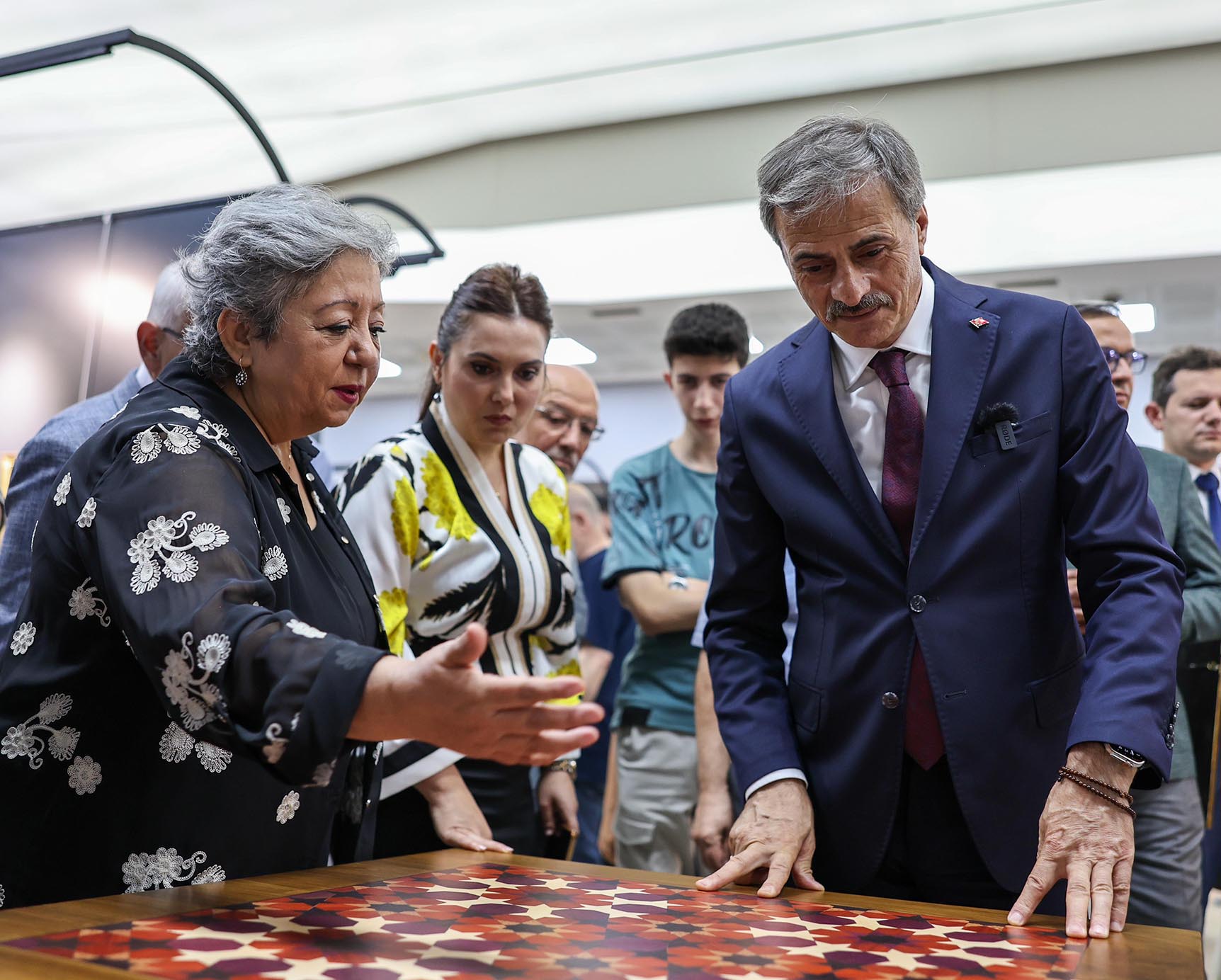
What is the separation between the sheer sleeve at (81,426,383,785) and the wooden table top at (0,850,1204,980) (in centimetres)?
18


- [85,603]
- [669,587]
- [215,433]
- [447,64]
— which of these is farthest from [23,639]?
[447,64]

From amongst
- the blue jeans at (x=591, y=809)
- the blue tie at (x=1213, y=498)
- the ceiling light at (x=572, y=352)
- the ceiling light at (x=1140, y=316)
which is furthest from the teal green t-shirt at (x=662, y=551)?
the ceiling light at (x=572, y=352)

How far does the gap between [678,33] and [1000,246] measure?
2.10 metres

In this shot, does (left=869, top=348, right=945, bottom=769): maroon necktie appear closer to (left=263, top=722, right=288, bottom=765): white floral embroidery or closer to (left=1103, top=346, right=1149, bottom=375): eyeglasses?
(left=263, top=722, right=288, bottom=765): white floral embroidery

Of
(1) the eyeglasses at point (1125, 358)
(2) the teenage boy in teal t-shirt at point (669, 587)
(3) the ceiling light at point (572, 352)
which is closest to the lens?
(1) the eyeglasses at point (1125, 358)

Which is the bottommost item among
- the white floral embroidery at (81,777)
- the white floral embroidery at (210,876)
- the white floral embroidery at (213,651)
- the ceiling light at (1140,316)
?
the white floral embroidery at (210,876)

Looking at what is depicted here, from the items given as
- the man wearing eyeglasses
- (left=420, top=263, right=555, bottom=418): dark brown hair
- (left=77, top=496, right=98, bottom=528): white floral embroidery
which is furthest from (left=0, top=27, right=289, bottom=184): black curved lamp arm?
(left=77, top=496, right=98, bottom=528): white floral embroidery

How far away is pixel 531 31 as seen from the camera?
6.46 metres

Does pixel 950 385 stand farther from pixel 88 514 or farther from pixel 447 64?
pixel 447 64

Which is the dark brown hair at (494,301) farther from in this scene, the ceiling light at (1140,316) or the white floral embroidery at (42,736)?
the ceiling light at (1140,316)

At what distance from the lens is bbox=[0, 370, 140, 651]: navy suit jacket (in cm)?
204

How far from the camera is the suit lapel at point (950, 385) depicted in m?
1.54

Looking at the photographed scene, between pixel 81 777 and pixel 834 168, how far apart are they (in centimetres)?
116

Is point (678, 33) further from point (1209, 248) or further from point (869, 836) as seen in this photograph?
point (869, 836)
